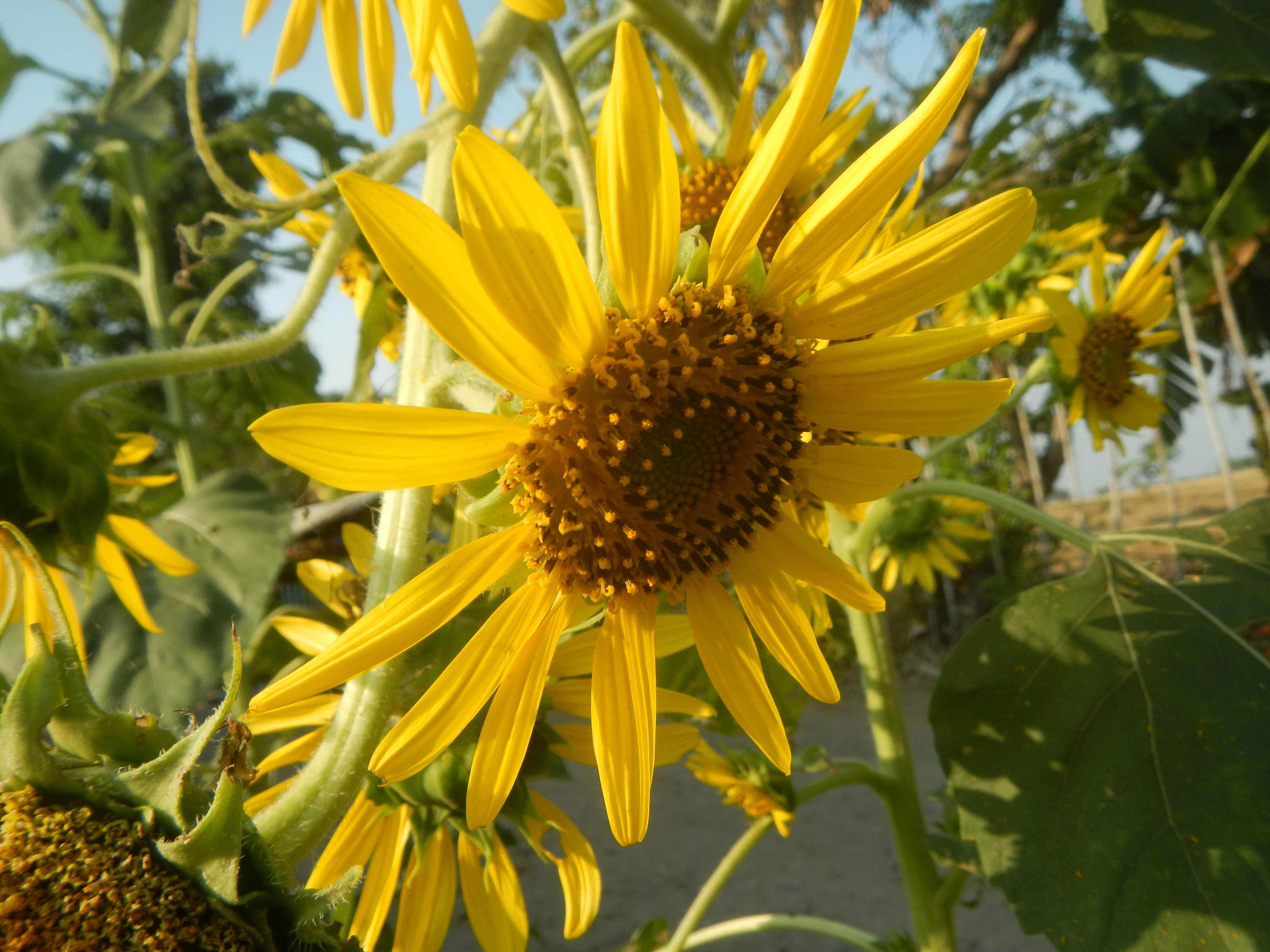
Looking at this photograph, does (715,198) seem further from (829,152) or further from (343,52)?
(343,52)

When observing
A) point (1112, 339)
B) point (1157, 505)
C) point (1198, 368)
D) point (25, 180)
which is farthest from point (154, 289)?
point (1157, 505)

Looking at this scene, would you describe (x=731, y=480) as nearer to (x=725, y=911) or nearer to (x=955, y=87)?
(x=955, y=87)

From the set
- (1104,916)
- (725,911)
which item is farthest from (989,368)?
(1104,916)

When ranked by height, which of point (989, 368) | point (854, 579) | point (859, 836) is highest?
point (854, 579)

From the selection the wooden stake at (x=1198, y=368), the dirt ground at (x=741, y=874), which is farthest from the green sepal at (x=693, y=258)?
the wooden stake at (x=1198, y=368)

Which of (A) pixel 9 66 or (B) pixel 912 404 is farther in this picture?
(A) pixel 9 66

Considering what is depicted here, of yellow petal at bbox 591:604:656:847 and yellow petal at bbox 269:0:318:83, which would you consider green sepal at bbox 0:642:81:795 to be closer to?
yellow petal at bbox 591:604:656:847

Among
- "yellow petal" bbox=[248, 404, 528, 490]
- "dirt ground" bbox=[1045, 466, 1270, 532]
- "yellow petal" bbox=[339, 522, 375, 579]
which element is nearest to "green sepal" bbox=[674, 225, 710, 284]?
"yellow petal" bbox=[248, 404, 528, 490]
